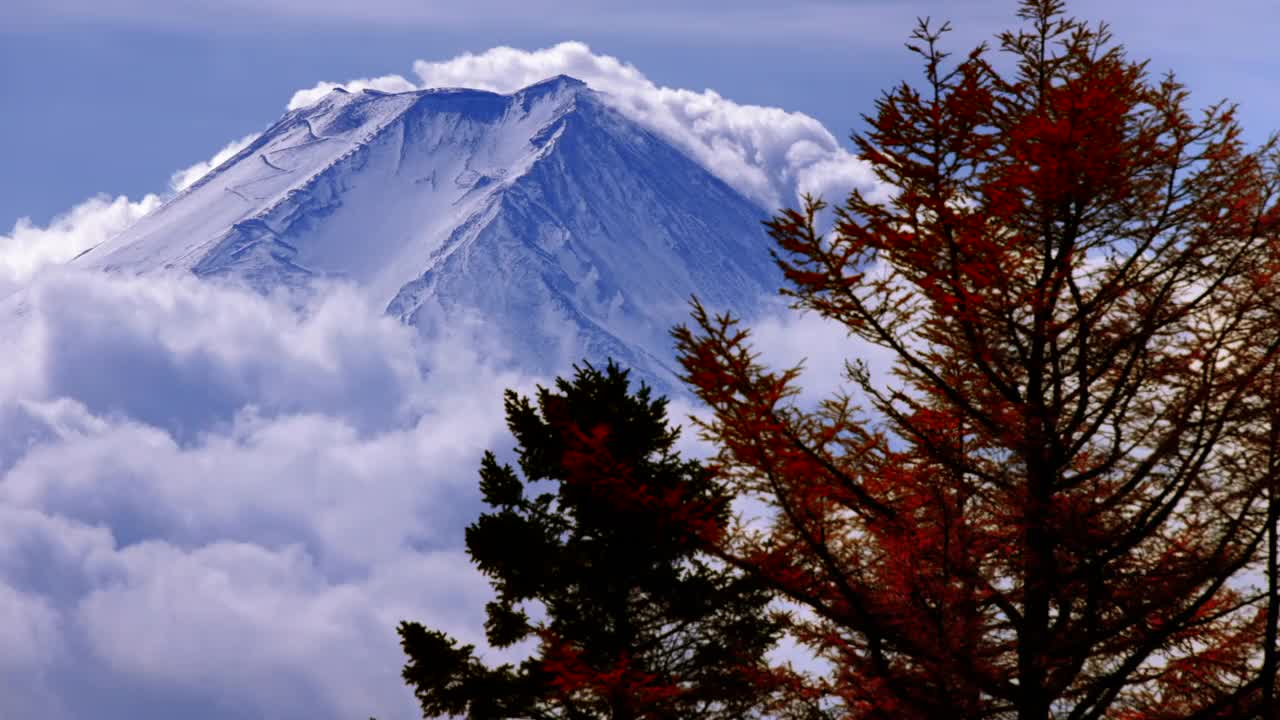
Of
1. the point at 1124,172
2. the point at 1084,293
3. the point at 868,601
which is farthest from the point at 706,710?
the point at 1124,172

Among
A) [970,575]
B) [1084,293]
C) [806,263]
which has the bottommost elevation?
[970,575]

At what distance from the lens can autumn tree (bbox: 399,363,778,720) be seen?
13367 mm

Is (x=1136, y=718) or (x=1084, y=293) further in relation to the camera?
(x=1136, y=718)

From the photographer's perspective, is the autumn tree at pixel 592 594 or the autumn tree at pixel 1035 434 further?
the autumn tree at pixel 592 594

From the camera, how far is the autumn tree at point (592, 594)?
13367 mm

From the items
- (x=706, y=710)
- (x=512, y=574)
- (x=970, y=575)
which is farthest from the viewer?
(x=512, y=574)

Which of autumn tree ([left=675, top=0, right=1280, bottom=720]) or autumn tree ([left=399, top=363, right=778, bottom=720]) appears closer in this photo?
autumn tree ([left=675, top=0, right=1280, bottom=720])

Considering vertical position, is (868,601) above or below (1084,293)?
below

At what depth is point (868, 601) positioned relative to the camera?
9398mm

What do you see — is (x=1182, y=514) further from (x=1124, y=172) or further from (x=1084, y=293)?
(x=1124, y=172)

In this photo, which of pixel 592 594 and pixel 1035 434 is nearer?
pixel 1035 434

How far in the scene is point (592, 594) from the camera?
14367 millimetres

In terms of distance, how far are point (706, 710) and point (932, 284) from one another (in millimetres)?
A: 6590

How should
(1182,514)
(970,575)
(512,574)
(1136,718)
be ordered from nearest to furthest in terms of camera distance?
1. (970,575)
2. (1182,514)
3. (1136,718)
4. (512,574)
